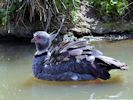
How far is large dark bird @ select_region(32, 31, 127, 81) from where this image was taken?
7266 mm

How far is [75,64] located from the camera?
24.2ft

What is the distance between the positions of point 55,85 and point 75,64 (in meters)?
0.45

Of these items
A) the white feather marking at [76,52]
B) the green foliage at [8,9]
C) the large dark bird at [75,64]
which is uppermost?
the green foliage at [8,9]

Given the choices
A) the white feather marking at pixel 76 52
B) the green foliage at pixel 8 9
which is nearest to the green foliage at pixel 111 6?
the green foliage at pixel 8 9

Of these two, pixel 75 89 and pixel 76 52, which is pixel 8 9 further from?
pixel 75 89

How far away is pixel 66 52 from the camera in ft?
24.3

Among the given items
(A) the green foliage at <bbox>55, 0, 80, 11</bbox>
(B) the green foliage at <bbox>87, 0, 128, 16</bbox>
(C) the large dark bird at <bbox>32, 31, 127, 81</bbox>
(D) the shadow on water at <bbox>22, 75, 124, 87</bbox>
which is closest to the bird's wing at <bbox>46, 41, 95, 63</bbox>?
(C) the large dark bird at <bbox>32, 31, 127, 81</bbox>

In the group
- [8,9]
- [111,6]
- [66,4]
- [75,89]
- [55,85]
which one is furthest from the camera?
[111,6]

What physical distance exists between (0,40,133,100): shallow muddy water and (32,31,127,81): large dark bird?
0.36ft

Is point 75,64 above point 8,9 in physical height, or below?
below

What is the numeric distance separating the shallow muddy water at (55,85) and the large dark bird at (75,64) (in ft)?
0.36

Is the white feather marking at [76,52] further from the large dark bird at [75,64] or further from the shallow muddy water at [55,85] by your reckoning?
the shallow muddy water at [55,85]

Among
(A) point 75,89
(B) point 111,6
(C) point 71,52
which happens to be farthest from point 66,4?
(A) point 75,89

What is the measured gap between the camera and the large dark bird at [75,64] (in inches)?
286
